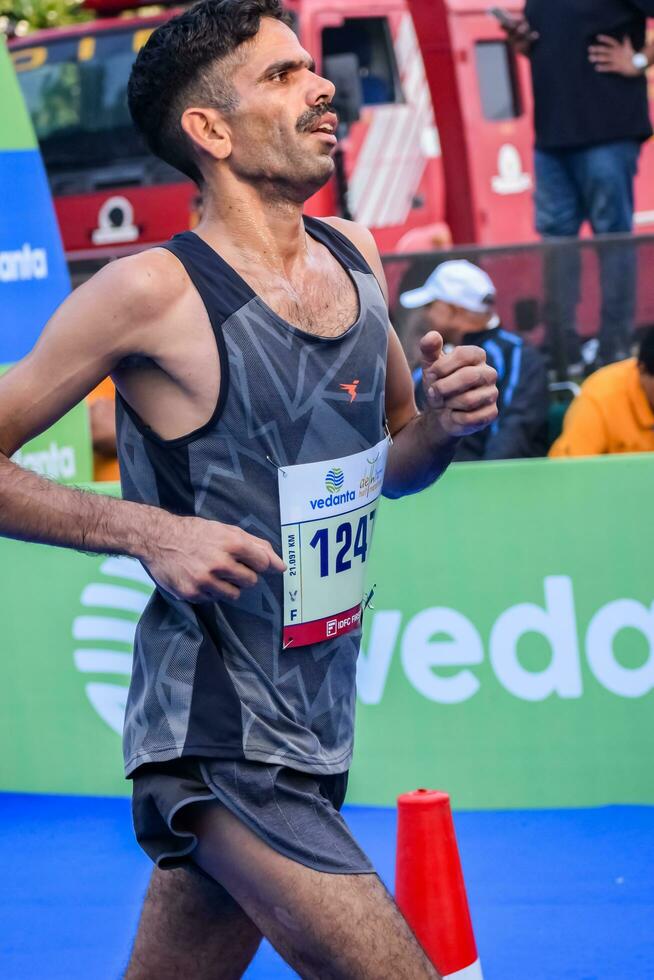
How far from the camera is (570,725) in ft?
16.6

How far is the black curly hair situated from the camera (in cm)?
281

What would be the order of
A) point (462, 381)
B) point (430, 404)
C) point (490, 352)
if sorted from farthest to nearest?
point (490, 352), point (430, 404), point (462, 381)

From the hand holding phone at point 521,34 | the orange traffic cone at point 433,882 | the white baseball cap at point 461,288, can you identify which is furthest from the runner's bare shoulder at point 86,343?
the hand holding phone at point 521,34

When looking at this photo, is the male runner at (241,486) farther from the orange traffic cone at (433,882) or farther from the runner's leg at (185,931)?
the orange traffic cone at (433,882)

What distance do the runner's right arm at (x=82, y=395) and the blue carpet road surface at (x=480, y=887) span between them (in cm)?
194

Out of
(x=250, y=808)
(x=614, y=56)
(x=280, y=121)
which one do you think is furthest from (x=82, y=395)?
(x=614, y=56)

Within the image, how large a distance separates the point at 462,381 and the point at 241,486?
1.47 ft

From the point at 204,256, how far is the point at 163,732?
856 mm

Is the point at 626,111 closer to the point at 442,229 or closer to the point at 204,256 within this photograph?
the point at 442,229

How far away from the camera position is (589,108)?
296 inches

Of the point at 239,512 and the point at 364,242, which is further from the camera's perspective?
the point at 364,242

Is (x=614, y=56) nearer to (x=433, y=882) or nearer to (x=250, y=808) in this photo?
(x=433, y=882)

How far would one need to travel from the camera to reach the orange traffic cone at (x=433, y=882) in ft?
11.1

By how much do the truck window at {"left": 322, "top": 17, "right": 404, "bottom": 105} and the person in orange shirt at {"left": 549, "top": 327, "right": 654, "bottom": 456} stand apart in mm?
4933
